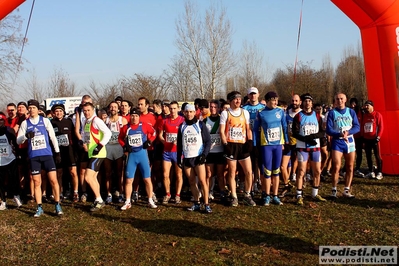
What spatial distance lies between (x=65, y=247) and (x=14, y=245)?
0.90 metres

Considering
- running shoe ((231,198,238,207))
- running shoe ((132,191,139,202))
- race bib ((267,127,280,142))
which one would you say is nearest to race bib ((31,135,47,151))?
running shoe ((132,191,139,202))

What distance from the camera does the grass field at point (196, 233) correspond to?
4988 mm

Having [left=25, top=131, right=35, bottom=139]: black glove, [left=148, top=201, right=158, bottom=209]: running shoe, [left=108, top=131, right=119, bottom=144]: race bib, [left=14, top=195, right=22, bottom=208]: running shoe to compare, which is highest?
[left=25, top=131, right=35, bottom=139]: black glove

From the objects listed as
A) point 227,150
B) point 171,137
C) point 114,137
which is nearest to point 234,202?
point 227,150

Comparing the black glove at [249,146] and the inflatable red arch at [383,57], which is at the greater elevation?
the inflatable red arch at [383,57]

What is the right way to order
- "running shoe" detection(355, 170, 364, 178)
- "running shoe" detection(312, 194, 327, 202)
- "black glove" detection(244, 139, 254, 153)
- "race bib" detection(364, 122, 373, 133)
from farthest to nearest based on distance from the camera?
"running shoe" detection(355, 170, 364, 178) < "race bib" detection(364, 122, 373, 133) < "running shoe" detection(312, 194, 327, 202) < "black glove" detection(244, 139, 254, 153)

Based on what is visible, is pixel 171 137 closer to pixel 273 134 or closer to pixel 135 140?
pixel 135 140

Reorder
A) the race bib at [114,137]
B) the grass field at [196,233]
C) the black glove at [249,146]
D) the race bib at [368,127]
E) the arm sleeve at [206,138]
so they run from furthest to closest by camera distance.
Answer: the race bib at [368,127], the race bib at [114,137], the black glove at [249,146], the arm sleeve at [206,138], the grass field at [196,233]

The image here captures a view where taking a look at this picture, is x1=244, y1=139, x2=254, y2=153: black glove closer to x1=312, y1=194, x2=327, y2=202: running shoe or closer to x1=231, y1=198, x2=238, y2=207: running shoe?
x1=231, y1=198, x2=238, y2=207: running shoe

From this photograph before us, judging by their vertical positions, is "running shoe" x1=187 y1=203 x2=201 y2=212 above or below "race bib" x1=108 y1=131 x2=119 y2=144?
below

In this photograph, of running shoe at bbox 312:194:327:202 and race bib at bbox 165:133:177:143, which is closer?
running shoe at bbox 312:194:327:202

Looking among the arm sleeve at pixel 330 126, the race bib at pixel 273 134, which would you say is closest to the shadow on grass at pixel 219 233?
the race bib at pixel 273 134

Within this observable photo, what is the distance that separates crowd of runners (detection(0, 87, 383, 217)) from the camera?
7254mm

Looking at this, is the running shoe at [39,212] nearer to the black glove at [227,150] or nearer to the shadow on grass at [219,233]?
the shadow on grass at [219,233]
